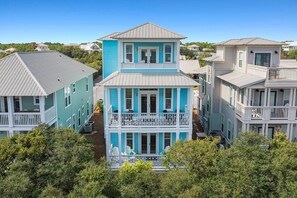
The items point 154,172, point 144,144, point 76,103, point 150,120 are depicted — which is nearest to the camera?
point 154,172

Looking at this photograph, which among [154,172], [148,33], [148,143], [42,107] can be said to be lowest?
[148,143]

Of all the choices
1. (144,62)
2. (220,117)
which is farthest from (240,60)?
(144,62)

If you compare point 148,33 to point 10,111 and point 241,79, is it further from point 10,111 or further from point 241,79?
point 10,111

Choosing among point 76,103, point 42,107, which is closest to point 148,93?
point 42,107

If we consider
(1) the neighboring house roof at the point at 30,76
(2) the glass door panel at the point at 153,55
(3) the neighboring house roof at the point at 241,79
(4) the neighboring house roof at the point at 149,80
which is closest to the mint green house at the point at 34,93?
(1) the neighboring house roof at the point at 30,76

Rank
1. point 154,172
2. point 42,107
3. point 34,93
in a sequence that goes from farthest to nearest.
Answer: point 42,107 < point 34,93 < point 154,172

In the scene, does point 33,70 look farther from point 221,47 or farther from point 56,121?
point 221,47
